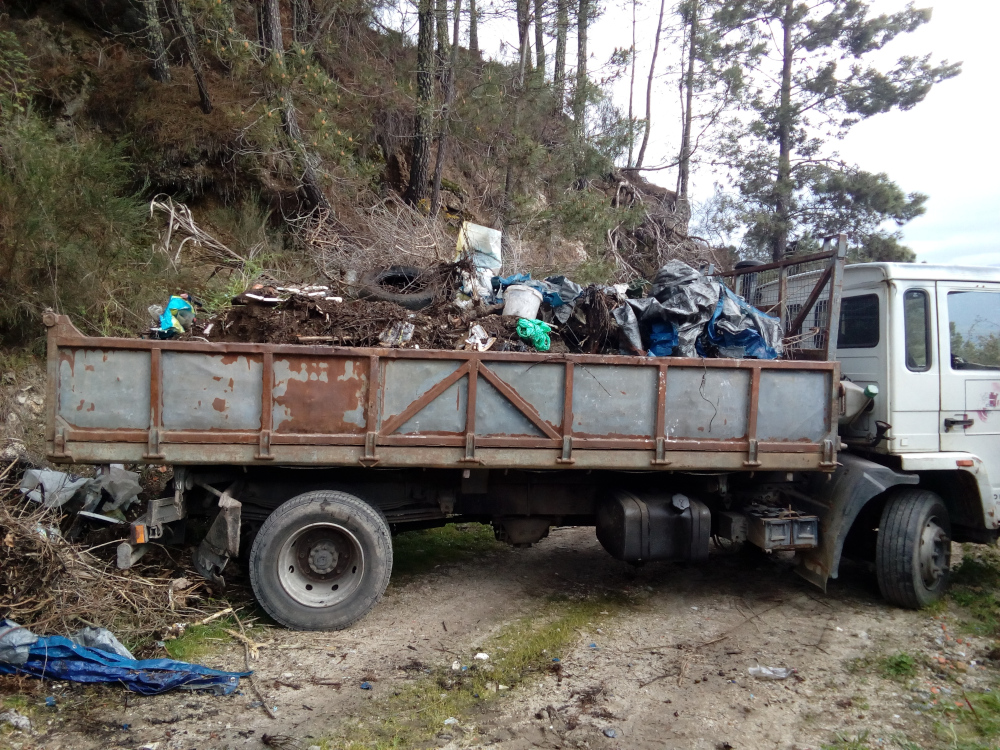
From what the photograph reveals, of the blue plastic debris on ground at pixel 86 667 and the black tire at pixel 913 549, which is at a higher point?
the black tire at pixel 913 549

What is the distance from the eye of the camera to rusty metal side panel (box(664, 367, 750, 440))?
4.44 meters

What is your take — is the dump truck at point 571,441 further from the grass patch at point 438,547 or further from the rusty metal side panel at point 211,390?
the grass patch at point 438,547

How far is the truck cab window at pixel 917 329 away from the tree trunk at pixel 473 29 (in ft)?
29.5

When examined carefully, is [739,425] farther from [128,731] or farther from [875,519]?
[128,731]

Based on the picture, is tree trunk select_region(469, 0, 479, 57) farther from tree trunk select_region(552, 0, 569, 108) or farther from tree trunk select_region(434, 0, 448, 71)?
tree trunk select_region(552, 0, 569, 108)

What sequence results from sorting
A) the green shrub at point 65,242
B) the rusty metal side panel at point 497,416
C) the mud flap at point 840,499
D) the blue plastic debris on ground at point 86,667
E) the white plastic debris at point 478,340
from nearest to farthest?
the blue plastic debris on ground at point 86,667
the rusty metal side panel at point 497,416
the white plastic debris at point 478,340
the mud flap at point 840,499
the green shrub at point 65,242

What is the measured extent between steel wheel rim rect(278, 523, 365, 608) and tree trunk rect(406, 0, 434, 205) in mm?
7944

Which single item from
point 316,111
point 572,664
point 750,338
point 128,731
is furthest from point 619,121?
point 128,731

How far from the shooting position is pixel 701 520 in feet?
15.5

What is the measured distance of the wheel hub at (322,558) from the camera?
14.2 feet

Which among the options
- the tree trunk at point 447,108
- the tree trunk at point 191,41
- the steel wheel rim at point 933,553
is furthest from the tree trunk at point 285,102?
the steel wheel rim at point 933,553

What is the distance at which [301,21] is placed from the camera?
1059 centimetres

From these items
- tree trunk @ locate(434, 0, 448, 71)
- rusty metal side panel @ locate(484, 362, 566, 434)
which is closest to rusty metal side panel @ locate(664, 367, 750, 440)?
rusty metal side panel @ locate(484, 362, 566, 434)

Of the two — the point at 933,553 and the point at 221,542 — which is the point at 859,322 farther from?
the point at 221,542
